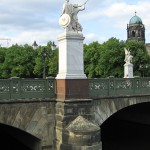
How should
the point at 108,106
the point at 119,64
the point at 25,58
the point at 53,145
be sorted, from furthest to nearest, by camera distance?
the point at 25,58, the point at 119,64, the point at 108,106, the point at 53,145

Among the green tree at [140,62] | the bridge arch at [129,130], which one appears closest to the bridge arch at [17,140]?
the bridge arch at [129,130]

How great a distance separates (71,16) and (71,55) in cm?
153

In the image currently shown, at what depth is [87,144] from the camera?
10.6m

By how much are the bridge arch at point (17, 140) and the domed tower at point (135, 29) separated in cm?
5636

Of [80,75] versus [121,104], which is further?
[121,104]

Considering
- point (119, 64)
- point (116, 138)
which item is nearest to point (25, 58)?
point (119, 64)

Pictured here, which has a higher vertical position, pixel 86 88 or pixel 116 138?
pixel 86 88

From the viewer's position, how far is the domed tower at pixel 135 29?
70.2 metres

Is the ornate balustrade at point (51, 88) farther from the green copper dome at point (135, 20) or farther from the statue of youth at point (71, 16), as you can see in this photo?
the green copper dome at point (135, 20)

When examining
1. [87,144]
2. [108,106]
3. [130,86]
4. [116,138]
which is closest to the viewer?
[87,144]

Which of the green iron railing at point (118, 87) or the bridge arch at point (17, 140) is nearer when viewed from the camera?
the bridge arch at point (17, 140)

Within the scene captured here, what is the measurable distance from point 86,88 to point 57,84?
3.71 ft

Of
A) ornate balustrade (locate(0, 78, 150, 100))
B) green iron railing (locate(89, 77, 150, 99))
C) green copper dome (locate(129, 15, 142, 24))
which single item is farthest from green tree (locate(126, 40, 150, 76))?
green copper dome (locate(129, 15, 142, 24))

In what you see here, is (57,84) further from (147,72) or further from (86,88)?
(147,72)
